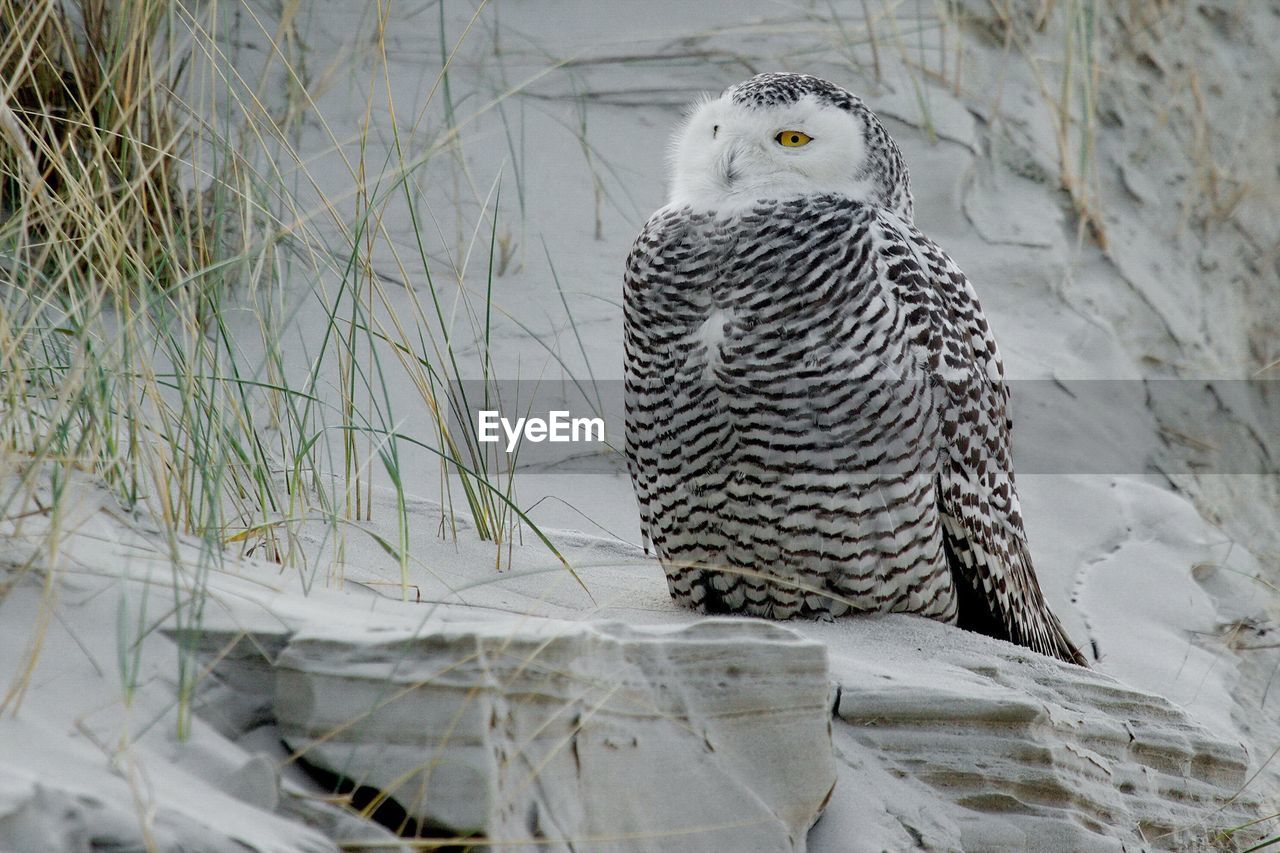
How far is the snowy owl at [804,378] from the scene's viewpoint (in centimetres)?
285

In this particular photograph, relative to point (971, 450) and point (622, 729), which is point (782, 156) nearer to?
point (971, 450)

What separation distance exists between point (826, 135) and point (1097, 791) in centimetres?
147

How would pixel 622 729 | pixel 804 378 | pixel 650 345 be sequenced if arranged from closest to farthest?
pixel 622 729 < pixel 804 378 < pixel 650 345

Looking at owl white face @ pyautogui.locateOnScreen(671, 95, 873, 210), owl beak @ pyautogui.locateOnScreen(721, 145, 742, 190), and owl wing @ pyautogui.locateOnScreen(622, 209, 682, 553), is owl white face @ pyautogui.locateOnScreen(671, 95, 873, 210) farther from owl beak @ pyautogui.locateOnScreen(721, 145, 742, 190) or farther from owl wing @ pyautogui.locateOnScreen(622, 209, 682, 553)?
owl wing @ pyautogui.locateOnScreen(622, 209, 682, 553)

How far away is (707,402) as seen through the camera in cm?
289

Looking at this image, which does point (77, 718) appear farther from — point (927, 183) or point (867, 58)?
point (867, 58)

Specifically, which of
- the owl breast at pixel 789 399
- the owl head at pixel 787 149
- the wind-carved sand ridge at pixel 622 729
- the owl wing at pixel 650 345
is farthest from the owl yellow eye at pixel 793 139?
the wind-carved sand ridge at pixel 622 729

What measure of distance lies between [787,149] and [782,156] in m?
0.02

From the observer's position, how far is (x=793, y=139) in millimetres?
3010

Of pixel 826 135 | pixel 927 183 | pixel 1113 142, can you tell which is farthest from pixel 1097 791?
pixel 1113 142

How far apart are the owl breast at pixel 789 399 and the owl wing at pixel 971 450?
0.04 metres

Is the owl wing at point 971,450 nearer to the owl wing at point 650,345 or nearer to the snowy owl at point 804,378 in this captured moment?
the snowy owl at point 804,378

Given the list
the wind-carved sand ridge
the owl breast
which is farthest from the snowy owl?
the wind-carved sand ridge

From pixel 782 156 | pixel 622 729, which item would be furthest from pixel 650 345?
pixel 622 729
